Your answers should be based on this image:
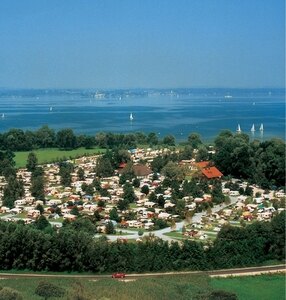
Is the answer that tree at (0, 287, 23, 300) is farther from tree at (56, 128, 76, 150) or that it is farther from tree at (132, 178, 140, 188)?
tree at (56, 128, 76, 150)

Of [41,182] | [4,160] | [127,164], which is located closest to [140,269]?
[41,182]

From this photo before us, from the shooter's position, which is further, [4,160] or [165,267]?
[4,160]

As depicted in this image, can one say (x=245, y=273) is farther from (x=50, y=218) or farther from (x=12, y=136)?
(x=12, y=136)

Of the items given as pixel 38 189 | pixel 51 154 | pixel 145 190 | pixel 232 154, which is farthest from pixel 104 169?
pixel 51 154

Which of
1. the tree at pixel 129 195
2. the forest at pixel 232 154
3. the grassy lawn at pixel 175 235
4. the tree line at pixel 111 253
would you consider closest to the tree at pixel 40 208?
the tree at pixel 129 195

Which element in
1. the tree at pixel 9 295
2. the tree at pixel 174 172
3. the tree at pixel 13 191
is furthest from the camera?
the tree at pixel 174 172

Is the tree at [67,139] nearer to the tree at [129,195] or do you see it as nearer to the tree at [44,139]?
the tree at [44,139]

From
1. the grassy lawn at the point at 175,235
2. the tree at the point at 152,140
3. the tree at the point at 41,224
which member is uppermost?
the tree at the point at 152,140
